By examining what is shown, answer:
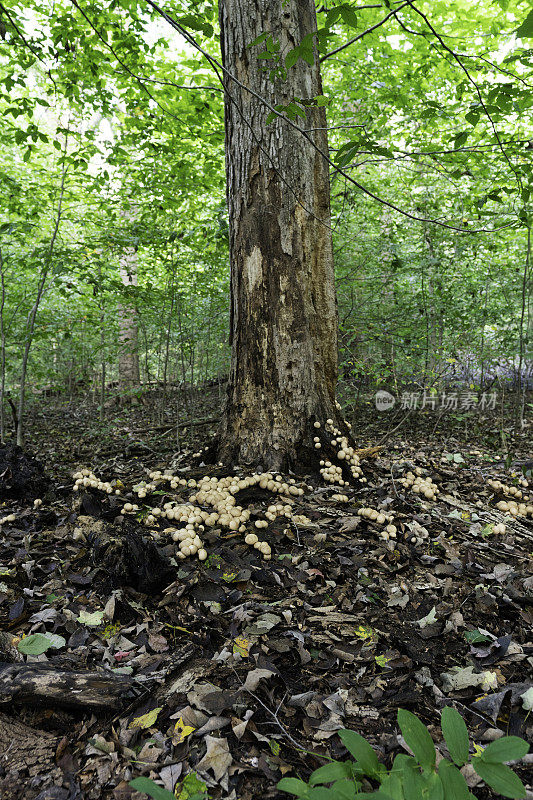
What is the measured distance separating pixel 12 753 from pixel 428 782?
1213 mm

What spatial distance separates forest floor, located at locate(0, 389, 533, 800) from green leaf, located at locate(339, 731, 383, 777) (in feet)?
0.92

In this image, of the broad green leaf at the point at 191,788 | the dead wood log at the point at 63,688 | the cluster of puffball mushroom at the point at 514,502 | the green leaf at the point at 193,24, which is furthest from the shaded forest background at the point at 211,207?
the broad green leaf at the point at 191,788

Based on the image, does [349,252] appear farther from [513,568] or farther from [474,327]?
[513,568]

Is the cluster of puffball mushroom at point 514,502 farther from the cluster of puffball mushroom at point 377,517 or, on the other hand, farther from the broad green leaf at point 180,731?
the broad green leaf at point 180,731

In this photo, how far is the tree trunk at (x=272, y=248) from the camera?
136 inches

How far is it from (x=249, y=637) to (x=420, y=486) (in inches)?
78.0

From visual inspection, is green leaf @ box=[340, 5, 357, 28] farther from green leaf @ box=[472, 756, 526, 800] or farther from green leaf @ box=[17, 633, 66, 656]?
green leaf @ box=[17, 633, 66, 656]

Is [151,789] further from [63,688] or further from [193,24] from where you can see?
[193,24]

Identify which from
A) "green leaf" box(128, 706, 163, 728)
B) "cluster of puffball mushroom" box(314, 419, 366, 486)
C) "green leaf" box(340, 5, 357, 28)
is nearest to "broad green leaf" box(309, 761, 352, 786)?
"green leaf" box(128, 706, 163, 728)

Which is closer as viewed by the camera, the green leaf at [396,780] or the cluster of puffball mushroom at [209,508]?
the green leaf at [396,780]

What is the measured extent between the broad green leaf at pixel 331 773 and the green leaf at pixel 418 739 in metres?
0.16

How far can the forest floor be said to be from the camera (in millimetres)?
1368

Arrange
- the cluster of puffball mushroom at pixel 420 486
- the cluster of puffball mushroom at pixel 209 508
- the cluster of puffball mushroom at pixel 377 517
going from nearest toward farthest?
1. the cluster of puffball mushroom at pixel 209 508
2. the cluster of puffball mushroom at pixel 377 517
3. the cluster of puffball mushroom at pixel 420 486

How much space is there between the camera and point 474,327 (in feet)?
21.6
